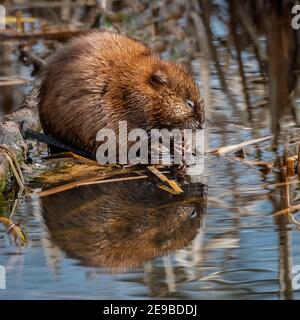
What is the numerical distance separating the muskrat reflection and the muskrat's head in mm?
665

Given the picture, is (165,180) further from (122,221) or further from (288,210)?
(288,210)

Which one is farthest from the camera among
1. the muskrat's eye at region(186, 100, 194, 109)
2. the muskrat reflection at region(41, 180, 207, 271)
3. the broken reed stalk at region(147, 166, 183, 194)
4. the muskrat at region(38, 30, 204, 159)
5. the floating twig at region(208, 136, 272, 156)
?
the muskrat's eye at region(186, 100, 194, 109)

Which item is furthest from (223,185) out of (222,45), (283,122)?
(222,45)

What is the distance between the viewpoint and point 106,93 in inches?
209

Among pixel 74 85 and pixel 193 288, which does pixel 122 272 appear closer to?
pixel 193 288

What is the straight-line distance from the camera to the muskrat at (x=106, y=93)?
5.27m

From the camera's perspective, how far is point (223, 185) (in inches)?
181

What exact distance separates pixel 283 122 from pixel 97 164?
46.4 inches

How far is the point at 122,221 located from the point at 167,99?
4.53 ft
